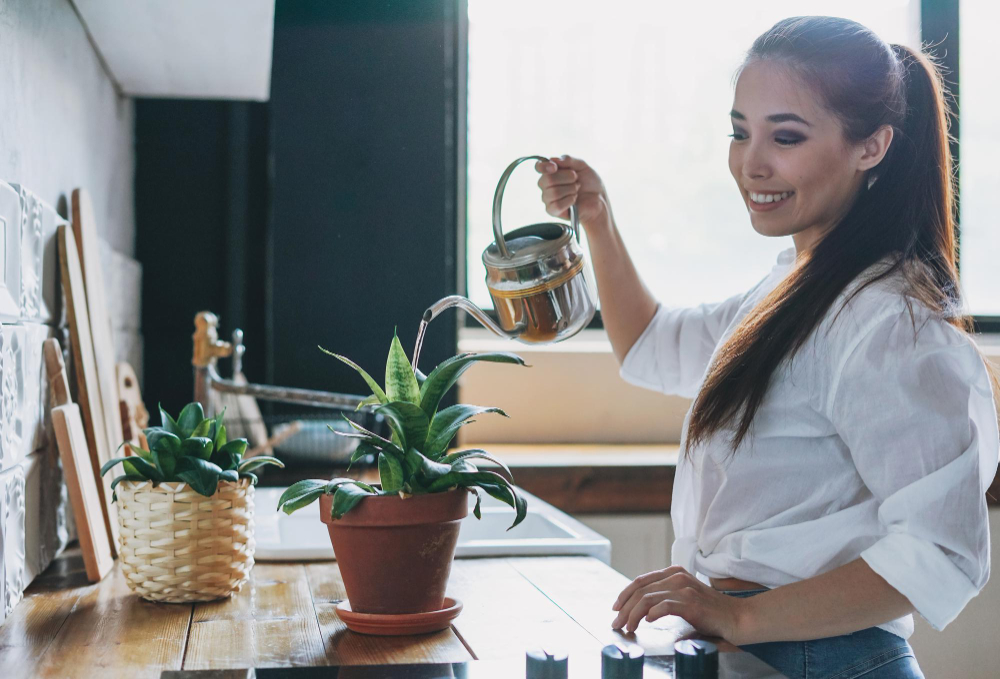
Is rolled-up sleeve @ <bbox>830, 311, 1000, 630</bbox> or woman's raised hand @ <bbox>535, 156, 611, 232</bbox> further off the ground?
woman's raised hand @ <bbox>535, 156, 611, 232</bbox>

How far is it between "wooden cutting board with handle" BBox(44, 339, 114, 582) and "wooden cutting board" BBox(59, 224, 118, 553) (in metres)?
0.05

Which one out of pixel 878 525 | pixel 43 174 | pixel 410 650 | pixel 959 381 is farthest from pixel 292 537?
pixel 959 381

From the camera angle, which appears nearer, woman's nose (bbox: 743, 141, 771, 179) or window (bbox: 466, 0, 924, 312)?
woman's nose (bbox: 743, 141, 771, 179)

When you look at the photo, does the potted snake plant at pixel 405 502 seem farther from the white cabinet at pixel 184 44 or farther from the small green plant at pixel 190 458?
the white cabinet at pixel 184 44

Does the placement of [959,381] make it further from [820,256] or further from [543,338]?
[543,338]

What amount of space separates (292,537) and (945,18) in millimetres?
2437

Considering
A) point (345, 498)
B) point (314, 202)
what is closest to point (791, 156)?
point (345, 498)

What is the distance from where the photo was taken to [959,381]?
2.81ft

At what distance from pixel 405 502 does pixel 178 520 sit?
0.28m

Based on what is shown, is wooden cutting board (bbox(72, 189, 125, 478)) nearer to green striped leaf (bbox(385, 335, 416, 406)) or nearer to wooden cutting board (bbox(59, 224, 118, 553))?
wooden cutting board (bbox(59, 224, 118, 553))

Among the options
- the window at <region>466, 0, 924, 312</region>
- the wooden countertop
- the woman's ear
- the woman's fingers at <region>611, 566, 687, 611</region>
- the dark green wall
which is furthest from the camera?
the window at <region>466, 0, 924, 312</region>

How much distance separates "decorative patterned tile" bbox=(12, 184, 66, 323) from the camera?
41.3 inches

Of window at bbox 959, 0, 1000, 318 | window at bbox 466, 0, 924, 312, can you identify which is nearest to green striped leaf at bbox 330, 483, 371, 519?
window at bbox 466, 0, 924, 312

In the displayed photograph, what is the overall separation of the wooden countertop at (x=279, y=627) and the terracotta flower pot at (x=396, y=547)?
1.4 inches
